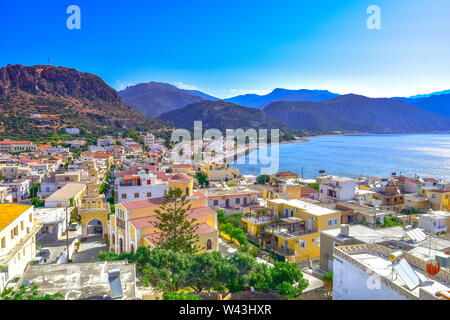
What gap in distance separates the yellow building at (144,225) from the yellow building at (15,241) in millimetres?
3391

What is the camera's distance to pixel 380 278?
18.5 feet

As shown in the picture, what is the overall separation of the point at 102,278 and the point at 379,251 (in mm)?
6390

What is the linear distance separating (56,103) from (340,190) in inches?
3134

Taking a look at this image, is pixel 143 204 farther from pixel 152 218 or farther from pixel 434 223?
pixel 434 223

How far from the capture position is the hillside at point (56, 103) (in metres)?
67.5

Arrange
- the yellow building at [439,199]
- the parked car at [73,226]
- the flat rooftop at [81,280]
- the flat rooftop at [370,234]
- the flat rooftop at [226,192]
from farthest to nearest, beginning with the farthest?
the yellow building at [439,199], the flat rooftop at [226,192], the parked car at [73,226], the flat rooftop at [370,234], the flat rooftop at [81,280]

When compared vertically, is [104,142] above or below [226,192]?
above

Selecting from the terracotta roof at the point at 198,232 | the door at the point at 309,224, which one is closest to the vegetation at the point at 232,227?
the terracotta roof at the point at 198,232

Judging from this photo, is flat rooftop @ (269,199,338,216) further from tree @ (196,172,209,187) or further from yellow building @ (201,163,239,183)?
yellow building @ (201,163,239,183)

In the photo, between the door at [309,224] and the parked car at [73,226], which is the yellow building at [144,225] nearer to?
the parked car at [73,226]

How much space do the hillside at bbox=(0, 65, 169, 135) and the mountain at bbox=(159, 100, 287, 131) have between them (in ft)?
110

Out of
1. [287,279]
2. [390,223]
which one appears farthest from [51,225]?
[390,223]
